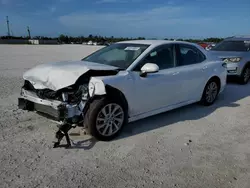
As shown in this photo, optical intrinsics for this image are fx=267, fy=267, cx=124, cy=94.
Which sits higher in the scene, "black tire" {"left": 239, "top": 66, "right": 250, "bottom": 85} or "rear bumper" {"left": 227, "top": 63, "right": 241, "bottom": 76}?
"rear bumper" {"left": 227, "top": 63, "right": 241, "bottom": 76}

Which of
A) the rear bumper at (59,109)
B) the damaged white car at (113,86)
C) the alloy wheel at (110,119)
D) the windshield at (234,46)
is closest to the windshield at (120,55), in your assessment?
the damaged white car at (113,86)

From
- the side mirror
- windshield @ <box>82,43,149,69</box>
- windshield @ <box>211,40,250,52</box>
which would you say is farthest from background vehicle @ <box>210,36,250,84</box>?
the side mirror

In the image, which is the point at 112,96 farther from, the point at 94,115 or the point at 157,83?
the point at 157,83

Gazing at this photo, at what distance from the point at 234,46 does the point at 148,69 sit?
23.3 ft

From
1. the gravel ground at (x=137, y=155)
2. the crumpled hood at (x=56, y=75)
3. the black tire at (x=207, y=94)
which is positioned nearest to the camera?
the gravel ground at (x=137, y=155)

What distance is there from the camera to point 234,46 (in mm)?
10219

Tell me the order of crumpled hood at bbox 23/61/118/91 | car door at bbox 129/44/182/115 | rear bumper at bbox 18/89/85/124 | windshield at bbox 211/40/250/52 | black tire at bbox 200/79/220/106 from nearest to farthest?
rear bumper at bbox 18/89/85/124, crumpled hood at bbox 23/61/118/91, car door at bbox 129/44/182/115, black tire at bbox 200/79/220/106, windshield at bbox 211/40/250/52

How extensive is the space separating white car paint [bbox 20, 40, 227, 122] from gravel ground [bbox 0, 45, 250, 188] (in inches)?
15.6

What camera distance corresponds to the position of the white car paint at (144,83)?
4012 millimetres

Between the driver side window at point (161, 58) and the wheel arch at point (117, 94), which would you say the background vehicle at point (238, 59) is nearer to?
the driver side window at point (161, 58)

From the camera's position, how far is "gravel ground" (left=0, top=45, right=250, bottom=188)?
3.10 meters

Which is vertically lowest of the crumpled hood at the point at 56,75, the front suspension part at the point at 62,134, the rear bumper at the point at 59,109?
the front suspension part at the point at 62,134

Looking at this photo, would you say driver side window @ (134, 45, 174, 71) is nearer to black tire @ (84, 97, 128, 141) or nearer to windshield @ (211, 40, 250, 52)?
black tire @ (84, 97, 128, 141)

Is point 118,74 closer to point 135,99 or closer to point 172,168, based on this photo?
point 135,99
